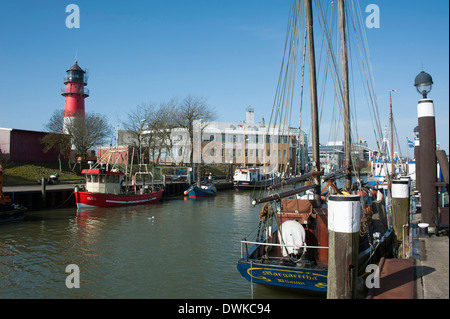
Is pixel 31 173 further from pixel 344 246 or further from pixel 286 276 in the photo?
pixel 344 246

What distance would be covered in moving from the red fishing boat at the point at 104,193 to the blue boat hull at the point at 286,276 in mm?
23884

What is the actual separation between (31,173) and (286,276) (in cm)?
3897

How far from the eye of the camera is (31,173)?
40812 mm

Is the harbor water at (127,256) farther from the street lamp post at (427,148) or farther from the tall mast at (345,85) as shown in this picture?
the tall mast at (345,85)

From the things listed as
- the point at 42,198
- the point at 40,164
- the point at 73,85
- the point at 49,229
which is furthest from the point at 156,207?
the point at 73,85

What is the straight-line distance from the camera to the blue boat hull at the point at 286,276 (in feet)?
31.4

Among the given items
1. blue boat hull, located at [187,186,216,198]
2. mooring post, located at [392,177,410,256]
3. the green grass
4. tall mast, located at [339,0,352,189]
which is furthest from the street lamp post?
the green grass

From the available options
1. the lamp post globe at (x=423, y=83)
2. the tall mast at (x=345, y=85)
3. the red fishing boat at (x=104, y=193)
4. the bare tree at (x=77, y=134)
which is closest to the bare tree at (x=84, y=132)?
the bare tree at (x=77, y=134)

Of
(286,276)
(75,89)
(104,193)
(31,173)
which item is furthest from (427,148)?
(75,89)

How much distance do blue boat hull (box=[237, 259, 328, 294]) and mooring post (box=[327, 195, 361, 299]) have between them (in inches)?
109

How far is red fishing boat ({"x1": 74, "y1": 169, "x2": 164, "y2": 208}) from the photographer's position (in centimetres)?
3090

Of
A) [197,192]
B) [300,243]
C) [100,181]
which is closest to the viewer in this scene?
[300,243]

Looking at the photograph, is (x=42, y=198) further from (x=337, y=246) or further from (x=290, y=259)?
(x=337, y=246)
